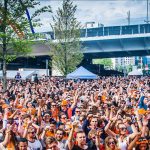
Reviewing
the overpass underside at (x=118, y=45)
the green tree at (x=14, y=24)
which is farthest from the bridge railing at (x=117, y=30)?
the green tree at (x=14, y=24)

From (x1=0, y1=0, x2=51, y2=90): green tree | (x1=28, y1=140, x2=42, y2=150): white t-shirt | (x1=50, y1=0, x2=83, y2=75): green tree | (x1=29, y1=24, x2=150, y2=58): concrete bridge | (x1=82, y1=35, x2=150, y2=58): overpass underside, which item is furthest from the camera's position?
(x1=82, y1=35, x2=150, y2=58): overpass underside

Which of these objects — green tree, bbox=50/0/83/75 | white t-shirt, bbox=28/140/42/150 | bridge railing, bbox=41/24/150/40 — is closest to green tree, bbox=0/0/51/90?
white t-shirt, bbox=28/140/42/150

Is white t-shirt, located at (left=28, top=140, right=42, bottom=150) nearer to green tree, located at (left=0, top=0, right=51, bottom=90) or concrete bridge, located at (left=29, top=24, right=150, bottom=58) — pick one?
green tree, located at (left=0, top=0, right=51, bottom=90)

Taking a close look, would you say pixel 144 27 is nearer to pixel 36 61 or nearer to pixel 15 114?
pixel 36 61

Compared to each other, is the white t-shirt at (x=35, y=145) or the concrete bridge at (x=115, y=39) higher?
the concrete bridge at (x=115, y=39)

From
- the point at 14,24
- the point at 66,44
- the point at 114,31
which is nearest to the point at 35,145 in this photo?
the point at 14,24

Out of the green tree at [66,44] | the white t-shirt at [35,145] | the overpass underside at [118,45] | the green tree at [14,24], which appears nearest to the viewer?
the white t-shirt at [35,145]

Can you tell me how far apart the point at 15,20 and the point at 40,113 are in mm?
12761

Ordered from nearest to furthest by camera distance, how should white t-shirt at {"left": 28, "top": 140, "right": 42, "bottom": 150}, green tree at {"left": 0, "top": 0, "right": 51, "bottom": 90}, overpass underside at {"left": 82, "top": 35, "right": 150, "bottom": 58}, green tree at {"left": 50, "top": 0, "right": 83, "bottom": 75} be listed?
1. white t-shirt at {"left": 28, "top": 140, "right": 42, "bottom": 150}
2. green tree at {"left": 0, "top": 0, "right": 51, "bottom": 90}
3. green tree at {"left": 50, "top": 0, "right": 83, "bottom": 75}
4. overpass underside at {"left": 82, "top": 35, "right": 150, "bottom": 58}

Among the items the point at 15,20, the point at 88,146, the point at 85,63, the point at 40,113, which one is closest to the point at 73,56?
the point at 15,20

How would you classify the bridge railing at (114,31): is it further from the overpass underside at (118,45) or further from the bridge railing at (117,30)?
the overpass underside at (118,45)

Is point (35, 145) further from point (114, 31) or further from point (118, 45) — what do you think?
point (114, 31)

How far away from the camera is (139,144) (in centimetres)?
740

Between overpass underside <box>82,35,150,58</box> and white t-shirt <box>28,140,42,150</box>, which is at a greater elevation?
overpass underside <box>82,35,150,58</box>
